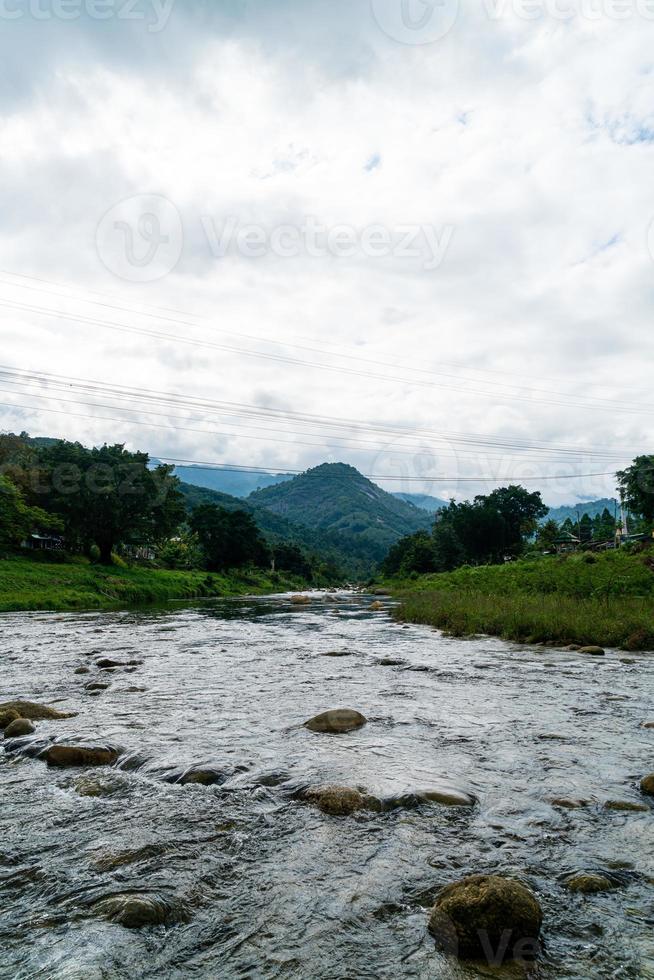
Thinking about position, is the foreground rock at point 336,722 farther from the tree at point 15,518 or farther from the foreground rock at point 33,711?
the tree at point 15,518

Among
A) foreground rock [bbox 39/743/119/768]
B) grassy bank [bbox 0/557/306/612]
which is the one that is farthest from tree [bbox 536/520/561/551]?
foreground rock [bbox 39/743/119/768]

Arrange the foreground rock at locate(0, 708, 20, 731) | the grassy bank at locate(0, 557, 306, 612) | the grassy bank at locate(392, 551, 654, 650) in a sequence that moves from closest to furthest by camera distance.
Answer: the foreground rock at locate(0, 708, 20, 731), the grassy bank at locate(392, 551, 654, 650), the grassy bank at locate(0, 557, 306, 612)

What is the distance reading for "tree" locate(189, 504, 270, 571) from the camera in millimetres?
92125

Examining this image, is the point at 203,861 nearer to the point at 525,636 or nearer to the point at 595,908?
the point at 595,908

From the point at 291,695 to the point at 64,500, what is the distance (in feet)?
172

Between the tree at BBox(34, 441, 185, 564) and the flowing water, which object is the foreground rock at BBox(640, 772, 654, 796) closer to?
the flowing water

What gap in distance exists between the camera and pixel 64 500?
192ft

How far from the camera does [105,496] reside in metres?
59.1

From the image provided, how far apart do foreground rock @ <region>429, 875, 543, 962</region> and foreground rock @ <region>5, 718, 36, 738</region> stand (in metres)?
7.45

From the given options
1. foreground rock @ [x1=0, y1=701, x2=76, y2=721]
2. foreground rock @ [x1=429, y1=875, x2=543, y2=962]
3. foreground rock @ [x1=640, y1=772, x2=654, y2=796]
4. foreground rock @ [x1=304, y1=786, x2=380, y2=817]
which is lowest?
foreground rock @ [x1=0, y1=701, x2=76, y2=721]

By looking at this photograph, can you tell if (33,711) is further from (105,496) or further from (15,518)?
(105,496)

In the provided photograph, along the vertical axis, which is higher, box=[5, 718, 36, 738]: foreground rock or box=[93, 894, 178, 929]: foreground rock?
box=[93, 894, 178, 929]: foreground rock

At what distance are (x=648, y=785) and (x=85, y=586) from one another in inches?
1898

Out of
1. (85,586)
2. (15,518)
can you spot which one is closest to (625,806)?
(85,586)
